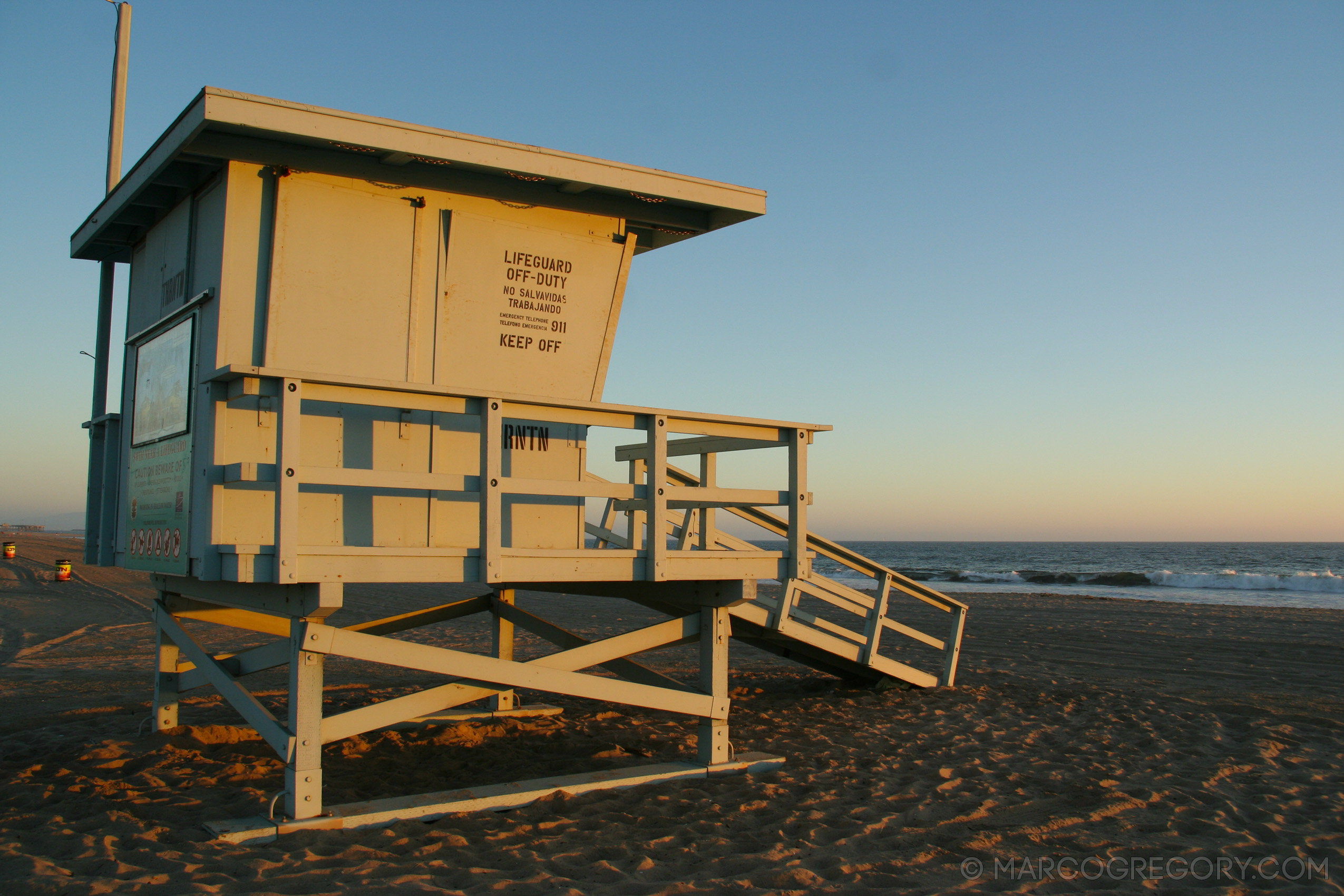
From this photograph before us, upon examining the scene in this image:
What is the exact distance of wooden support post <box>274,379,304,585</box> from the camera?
177 inches

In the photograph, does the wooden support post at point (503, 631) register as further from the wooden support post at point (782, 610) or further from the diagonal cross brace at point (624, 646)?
the wooden support post at point (782, 610)

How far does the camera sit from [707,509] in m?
7.45

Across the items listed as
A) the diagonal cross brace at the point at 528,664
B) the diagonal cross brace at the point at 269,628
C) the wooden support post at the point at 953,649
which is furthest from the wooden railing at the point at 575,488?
the wooden support post at the point at 953,649

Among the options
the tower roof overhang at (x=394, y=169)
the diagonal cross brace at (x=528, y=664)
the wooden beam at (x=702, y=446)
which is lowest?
the diagonal cross brace at (x=528, y=664)

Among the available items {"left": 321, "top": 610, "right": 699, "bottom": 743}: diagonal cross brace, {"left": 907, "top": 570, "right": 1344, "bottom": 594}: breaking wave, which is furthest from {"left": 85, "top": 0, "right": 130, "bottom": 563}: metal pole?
{"left": 907, "top": 570, "right": 1344, "bottom": 594}: breaking wave

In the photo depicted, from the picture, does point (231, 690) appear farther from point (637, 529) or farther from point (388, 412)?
point (637, 529)

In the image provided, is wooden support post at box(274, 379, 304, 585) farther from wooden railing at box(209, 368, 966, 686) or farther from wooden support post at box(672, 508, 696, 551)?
wooden support post at box(672, 508, 696, 551)

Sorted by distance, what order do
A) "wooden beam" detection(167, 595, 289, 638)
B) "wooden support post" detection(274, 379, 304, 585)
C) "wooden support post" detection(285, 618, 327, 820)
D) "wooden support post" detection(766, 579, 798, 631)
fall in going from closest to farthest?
"wooden support post" detection(274, 379, 304, 585)
"wooden support post" detection(285, 618, 327, 820)
"wooden beam" detection(167, 595, 289, 638)
"wooden support post" detection(766, 579, 798, 631)

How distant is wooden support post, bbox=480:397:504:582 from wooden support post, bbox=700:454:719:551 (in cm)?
140

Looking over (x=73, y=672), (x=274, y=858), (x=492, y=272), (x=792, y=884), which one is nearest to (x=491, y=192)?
(x=492, y=272)

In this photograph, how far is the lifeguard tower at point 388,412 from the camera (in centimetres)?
491

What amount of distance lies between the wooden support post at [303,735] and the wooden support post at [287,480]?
1.65 feet

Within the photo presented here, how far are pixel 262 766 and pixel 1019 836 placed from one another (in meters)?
4.95

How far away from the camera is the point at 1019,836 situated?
5.01 metres
